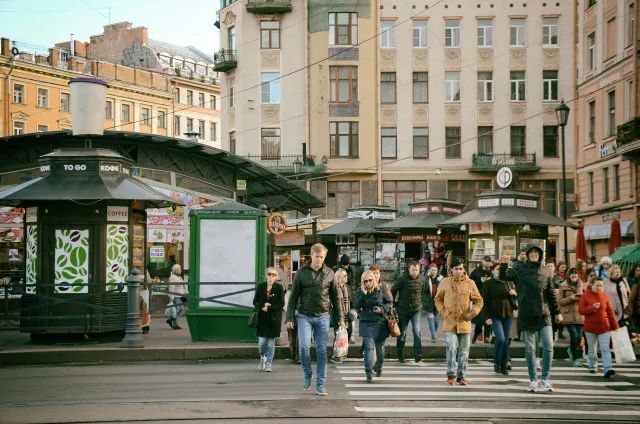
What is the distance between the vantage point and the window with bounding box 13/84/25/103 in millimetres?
67312

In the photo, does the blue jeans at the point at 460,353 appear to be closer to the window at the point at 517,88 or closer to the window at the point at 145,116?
the window at the point at 517,88

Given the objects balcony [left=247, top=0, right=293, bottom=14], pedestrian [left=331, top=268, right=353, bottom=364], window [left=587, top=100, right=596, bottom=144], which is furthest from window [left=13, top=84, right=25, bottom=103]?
pedestrian [left=331, top=268, right=353, bottom=364]

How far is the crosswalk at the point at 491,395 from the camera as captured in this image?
34.7 ft

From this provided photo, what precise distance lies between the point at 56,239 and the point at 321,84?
36335 millimetres

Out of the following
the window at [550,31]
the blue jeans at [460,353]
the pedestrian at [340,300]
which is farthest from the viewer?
the window at [550,31]

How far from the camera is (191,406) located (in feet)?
36.1

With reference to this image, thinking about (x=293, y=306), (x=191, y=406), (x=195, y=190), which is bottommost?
(x=191, y=406)

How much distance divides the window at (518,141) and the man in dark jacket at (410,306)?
3695cm

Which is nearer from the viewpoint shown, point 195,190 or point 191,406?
point 191,406

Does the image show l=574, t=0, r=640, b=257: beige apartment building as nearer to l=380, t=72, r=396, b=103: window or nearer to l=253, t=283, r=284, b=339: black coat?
l=380, t=72, r=396, b=103: window

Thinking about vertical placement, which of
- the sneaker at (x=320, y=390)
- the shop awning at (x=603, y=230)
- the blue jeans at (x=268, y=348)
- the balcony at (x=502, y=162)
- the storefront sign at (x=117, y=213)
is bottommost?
the sneaker at (x=320, y=390)

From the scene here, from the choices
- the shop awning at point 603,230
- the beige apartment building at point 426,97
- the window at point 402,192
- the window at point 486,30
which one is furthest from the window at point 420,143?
the shop awning at point 603,230

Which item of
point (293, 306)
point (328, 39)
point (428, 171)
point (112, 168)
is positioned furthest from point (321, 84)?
point (293, 306)

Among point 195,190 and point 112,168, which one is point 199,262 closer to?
point 112,168
